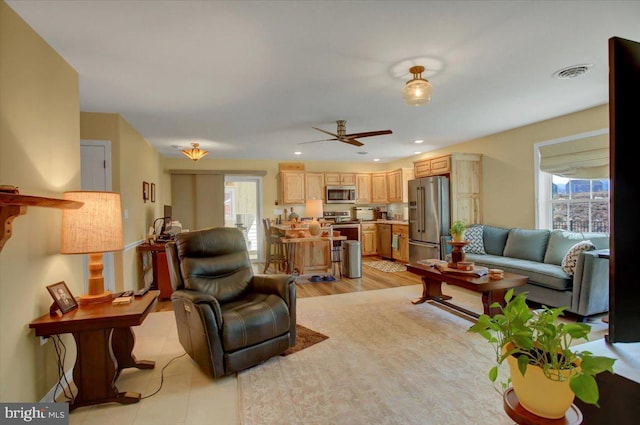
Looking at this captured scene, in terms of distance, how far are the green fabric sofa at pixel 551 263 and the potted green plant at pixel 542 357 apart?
3.07 m

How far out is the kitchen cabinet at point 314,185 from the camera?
300 inches

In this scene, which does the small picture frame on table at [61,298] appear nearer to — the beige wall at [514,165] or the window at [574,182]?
the window at [574,182]

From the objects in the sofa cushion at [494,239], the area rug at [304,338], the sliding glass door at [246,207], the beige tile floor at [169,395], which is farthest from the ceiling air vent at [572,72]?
the sliding glass door at [246,207]

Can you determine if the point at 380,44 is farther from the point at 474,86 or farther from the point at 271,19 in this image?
the point at 474,86

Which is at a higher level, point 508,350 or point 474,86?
point 474,86

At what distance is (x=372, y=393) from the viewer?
7.09 ft

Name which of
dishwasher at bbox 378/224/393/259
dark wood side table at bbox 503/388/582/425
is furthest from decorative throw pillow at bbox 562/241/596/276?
dishwasher at bbox 378/224/393/259

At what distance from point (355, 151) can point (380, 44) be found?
4250 millimetres

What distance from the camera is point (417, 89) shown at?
8.77 ft

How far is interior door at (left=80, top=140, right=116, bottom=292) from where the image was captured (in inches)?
145

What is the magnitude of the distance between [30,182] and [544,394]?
2750mm

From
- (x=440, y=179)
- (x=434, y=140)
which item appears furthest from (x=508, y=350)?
(x=434, y=140)

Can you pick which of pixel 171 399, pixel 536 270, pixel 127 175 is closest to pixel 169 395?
pixel 171 399

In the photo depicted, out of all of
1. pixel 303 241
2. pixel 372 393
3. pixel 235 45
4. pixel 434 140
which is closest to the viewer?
pixel 372 393
